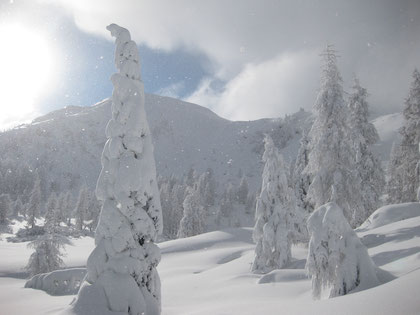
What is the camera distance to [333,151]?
1977 centimetres

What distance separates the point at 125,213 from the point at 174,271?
17681 mm

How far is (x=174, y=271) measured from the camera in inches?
1030

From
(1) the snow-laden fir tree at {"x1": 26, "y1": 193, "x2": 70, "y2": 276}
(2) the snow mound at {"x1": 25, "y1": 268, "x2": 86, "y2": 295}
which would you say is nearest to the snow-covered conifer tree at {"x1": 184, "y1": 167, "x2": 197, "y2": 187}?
(1) the snow-laden fir tree at {"x1": 26, "y1": 193, "x2": 70, "y2": 276}

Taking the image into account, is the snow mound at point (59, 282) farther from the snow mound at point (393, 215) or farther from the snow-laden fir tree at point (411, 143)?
the snow-laden fir tree at point (411, 143)

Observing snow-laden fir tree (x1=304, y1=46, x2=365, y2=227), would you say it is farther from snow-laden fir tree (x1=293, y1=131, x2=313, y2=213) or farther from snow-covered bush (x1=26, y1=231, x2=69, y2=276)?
snow-covered bush (x1=26, y1=231, x2=69, y2=276)

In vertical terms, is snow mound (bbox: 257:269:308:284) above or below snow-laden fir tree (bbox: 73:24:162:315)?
below

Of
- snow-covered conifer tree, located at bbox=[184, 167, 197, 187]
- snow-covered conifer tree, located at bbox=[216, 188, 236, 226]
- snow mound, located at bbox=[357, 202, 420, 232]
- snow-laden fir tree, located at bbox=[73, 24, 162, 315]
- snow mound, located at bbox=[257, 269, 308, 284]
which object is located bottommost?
snow-covered conifer tree, located at bbox=[216, 188, 236, 226]

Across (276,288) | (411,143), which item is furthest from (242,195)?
(276,288)

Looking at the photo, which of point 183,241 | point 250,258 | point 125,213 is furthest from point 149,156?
point 183,241

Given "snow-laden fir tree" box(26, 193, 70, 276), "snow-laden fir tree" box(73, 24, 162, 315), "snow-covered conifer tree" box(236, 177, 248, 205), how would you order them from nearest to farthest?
1. "snow-laden fir tree" box(73, 24, 162, 315)
2. "snow-laden fir tree" box(26, 193, 70, 276)
3. "snow-covered conifer tree" box(236, 177, 248, 205)

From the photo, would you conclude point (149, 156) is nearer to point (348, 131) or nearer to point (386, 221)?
point (348, 131)

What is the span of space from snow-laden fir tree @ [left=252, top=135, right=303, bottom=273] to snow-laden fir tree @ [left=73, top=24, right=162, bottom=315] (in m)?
11.9

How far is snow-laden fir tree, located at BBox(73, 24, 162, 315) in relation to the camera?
9.41 meters

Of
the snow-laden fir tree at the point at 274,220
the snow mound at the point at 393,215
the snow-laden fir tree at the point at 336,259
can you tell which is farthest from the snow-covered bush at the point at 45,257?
the snow mound at the point at 393,215
